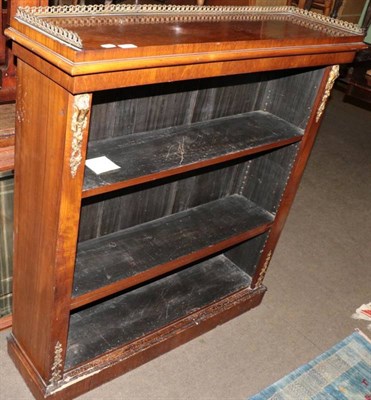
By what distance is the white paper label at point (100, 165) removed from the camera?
147 centimetres

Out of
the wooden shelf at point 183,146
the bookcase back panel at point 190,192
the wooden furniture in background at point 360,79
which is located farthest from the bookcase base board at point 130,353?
the wooden furniture in background at point 360,79

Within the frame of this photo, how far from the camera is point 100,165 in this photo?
149cm

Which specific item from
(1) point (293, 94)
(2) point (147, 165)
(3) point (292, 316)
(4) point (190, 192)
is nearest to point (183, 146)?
(2) point (147, 165)

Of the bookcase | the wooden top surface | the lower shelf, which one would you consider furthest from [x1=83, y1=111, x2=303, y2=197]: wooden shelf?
the lower shelf

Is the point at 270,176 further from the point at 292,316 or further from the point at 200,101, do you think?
the point at 292,316

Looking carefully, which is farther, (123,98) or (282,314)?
(282,314)

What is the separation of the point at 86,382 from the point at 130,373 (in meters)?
0.21

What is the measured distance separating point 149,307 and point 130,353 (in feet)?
0.78

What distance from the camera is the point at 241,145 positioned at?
178 centimetres

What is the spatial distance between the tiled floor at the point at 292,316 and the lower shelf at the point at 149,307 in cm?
16

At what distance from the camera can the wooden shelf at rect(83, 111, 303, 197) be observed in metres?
1.47

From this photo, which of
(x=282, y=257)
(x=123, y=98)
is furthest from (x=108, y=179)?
(x=282, y=257)

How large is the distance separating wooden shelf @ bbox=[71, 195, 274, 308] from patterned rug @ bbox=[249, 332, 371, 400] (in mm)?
639

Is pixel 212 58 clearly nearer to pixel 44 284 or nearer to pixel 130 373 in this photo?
pixel 44 284
